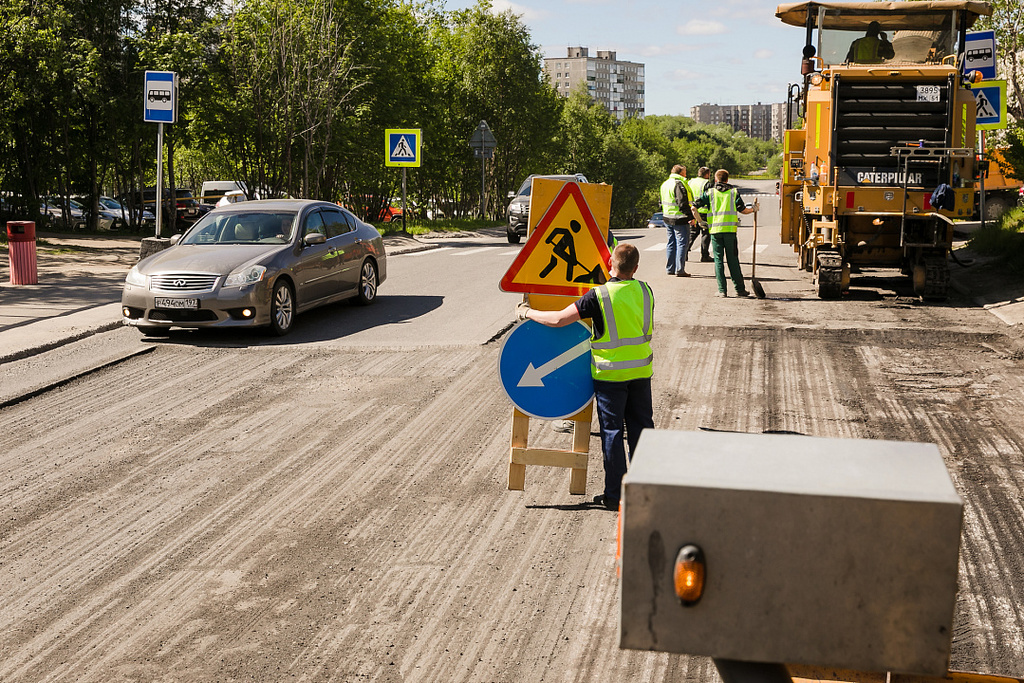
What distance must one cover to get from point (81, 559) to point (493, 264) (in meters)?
16.1

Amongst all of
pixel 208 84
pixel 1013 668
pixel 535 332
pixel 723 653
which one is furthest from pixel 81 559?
pixel 208 84

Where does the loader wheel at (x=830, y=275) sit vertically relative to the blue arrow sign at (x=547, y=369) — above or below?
above

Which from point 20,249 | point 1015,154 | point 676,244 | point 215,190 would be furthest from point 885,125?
point 215,190

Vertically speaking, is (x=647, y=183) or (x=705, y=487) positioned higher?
(x=647, y=183)

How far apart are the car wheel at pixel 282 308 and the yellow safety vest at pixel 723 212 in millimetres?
5944

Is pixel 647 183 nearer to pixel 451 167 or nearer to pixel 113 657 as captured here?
pixel 451 167

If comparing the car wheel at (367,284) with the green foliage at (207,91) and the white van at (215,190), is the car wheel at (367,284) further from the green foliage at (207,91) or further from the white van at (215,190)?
the white van at (215,190)

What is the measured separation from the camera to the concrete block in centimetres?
250

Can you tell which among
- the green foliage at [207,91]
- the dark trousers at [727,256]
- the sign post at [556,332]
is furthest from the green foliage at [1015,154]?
the green foliage at [207,91]

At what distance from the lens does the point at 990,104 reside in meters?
15.0

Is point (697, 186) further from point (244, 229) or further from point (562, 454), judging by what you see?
point (562, 454)

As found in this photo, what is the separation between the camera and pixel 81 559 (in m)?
5.41

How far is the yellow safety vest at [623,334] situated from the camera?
593cm

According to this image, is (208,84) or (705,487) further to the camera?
(208,84)
